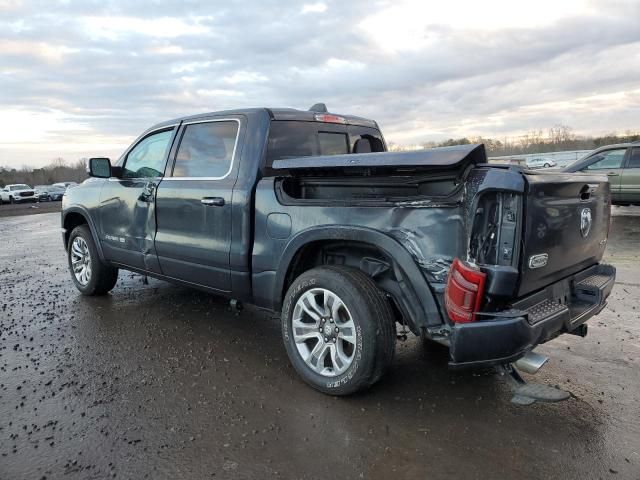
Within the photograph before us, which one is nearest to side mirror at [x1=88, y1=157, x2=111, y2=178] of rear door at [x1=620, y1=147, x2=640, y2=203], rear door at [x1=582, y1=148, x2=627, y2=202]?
rear door at [x1=582, y1=148, x2=627, y2=202]

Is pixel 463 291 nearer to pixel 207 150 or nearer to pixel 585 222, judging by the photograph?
pixel 585 222

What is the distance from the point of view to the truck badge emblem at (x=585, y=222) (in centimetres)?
329

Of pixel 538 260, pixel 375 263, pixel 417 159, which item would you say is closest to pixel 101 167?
pixel 375 263

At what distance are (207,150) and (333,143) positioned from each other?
3.76 feet

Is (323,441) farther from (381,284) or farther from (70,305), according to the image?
(70,305)

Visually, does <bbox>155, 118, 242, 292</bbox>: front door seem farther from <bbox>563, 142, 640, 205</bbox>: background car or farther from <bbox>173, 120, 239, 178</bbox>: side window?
<bbox>563, 142, 640, 205</bbox>: background car

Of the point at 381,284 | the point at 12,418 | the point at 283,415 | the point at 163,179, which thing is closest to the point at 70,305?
the point at 163,179

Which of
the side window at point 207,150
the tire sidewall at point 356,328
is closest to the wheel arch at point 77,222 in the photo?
the side window at point 207,150

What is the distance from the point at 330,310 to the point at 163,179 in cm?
228

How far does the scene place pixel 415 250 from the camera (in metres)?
2.97

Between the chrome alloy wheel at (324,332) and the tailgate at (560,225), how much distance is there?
111cm

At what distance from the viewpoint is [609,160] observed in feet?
37.7

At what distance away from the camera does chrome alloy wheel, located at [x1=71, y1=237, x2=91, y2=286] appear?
5964 millimetres

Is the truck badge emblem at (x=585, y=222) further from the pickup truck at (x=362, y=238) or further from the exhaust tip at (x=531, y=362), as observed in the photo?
the exhaust tip at (x=531, y=362)
